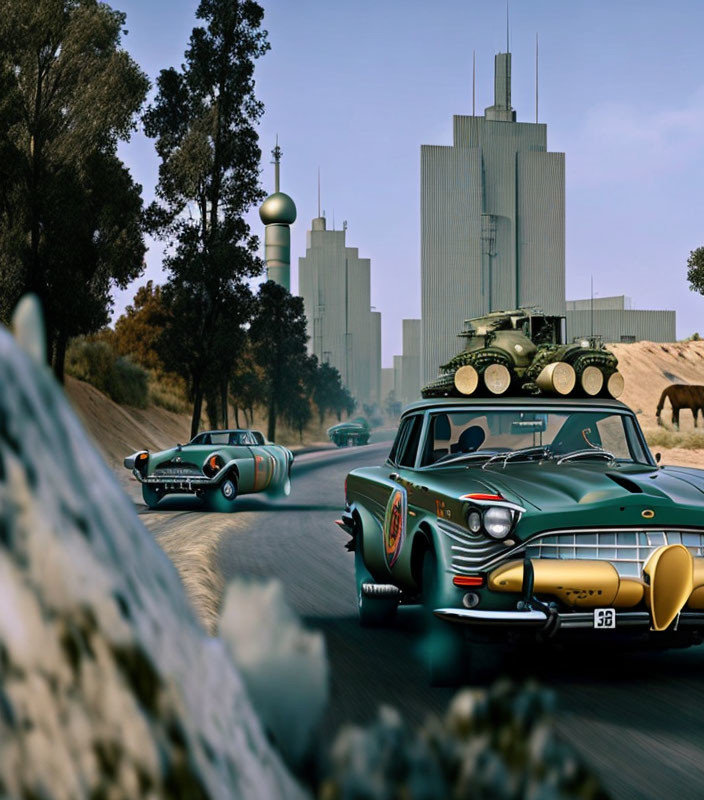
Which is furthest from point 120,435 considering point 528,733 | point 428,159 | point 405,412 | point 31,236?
point 428,159

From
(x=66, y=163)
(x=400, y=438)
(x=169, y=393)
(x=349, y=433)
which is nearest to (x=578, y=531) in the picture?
(x=400, y=438)

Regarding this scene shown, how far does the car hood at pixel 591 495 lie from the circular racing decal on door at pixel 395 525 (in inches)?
21.4

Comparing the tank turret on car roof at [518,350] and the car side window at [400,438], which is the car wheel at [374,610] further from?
the tank turret on car roof at [518,350]

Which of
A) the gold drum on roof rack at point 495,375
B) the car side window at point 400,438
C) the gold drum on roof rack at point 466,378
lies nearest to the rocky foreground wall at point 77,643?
the car side window at point 400,438

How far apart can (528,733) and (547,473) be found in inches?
207

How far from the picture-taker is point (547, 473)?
6.28 metres

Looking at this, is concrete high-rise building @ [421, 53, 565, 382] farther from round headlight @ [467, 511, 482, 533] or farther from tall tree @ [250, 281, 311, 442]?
round headlight @ [467, 511, 482, 533]

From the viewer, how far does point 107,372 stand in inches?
2030

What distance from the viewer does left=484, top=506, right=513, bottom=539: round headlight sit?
218 inches

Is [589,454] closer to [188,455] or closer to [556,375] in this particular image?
[556,375]

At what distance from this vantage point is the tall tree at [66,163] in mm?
29422

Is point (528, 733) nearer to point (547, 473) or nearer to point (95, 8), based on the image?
point (547, 473)

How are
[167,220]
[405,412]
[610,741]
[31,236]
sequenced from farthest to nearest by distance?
[167,220], [31,236], [405,412], [610,741]

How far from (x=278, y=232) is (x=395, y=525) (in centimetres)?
14970
